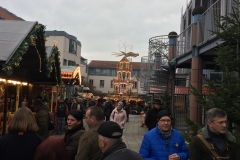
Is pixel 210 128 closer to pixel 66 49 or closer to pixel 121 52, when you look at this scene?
pixel 121 52

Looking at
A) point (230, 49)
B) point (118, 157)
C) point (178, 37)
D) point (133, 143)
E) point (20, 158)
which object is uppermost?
point (178, 37)

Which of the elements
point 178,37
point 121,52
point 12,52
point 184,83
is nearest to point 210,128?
point 12,52

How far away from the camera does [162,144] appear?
4.39 metres

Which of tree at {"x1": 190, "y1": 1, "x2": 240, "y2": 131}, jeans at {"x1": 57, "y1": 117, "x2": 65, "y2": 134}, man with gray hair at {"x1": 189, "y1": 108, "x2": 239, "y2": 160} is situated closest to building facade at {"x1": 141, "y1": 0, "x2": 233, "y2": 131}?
tree at {"x1": 190, "y1": 1, "x2": 240, "y2": 131}

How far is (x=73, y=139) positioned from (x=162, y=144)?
4.07 feet

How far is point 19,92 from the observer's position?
1312 centimetres

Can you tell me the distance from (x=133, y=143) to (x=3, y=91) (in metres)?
5.55

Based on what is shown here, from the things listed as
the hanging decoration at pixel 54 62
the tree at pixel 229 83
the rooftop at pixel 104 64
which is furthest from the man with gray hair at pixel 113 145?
the rooftop at pixel 104 64

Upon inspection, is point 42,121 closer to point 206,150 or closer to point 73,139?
point 73,139

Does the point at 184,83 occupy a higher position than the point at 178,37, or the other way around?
the point at 178,37

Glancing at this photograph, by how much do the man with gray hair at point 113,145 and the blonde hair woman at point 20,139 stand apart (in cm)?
129

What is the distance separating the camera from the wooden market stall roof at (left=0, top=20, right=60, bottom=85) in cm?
734

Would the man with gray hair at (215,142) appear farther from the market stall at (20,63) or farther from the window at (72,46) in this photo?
the window at (72,46)

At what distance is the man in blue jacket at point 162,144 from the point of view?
4367mm
